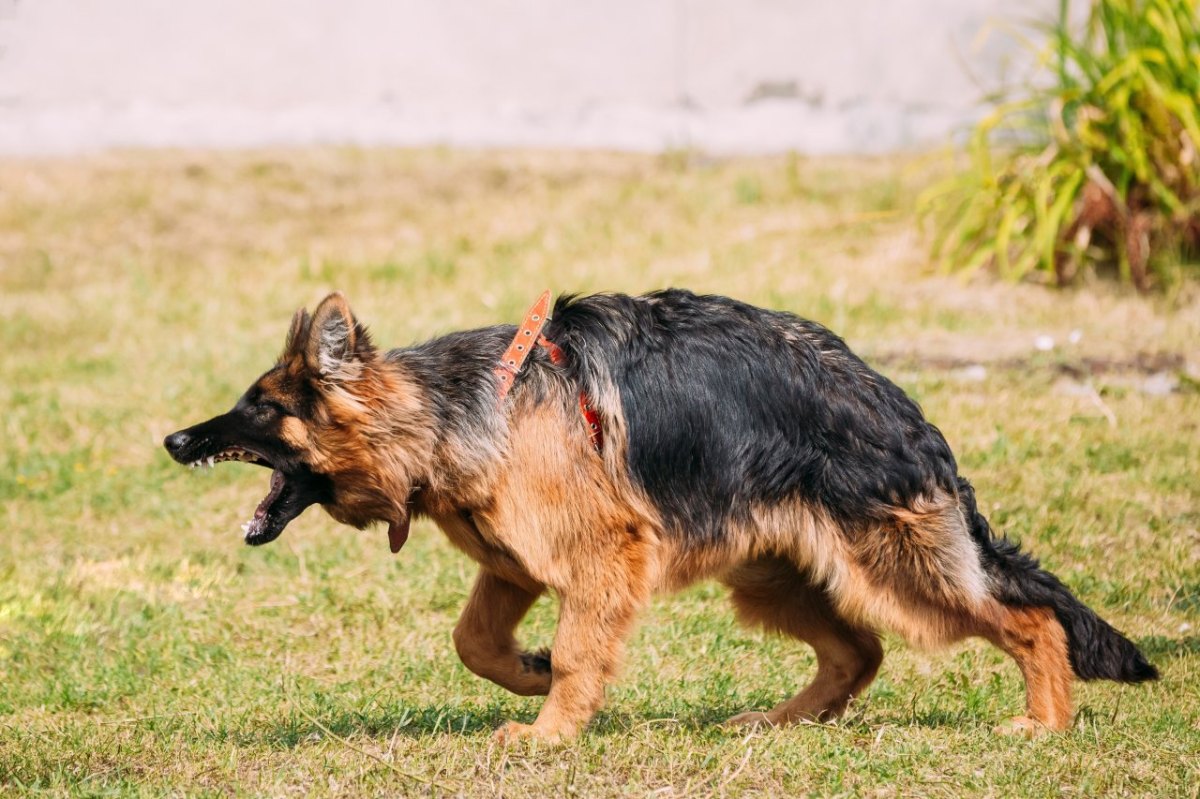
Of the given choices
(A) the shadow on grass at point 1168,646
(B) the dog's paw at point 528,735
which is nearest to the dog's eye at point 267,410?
(B) the dog's paw at point 528,735

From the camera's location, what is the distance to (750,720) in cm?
515

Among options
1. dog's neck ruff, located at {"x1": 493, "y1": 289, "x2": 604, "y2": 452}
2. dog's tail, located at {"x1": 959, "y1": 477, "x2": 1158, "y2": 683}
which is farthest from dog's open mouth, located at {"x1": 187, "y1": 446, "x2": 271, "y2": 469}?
dog's tail, located at {"x1": 959, "y1": 477, "x2": 1158, "y2": 683}

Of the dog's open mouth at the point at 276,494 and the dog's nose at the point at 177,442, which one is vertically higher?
the dog's nose at the point at 177,442

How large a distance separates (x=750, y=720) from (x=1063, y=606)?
1192 mm

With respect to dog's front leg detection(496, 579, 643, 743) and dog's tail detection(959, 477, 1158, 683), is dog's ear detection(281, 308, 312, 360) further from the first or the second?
dog's tail detection(959, 477, 1158, 683)

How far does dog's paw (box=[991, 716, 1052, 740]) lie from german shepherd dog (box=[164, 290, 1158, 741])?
2cm

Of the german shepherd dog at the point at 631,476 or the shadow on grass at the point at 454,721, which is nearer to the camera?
the german shepherd dog at the point at 631,476

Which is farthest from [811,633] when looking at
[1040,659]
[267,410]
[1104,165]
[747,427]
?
[1104,165]

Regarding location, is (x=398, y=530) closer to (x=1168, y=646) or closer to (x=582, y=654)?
(x=582, y=654)

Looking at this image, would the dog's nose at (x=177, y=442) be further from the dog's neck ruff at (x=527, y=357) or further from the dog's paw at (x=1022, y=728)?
the dog's paw at (x=1022, y=728)

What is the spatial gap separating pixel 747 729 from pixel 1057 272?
6.99 m

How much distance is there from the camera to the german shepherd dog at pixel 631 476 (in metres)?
4.66

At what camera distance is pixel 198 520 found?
7.80m

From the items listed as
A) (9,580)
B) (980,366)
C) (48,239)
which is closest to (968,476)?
(980,366)
